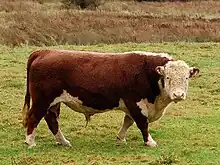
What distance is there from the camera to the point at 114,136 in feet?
→ 34.4

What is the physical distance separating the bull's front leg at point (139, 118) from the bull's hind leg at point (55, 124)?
42.9 inches

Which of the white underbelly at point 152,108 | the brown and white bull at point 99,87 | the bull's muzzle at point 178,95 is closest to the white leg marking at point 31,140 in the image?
the brown and white bull at point 99,87

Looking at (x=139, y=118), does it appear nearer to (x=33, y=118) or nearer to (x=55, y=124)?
(x=55, y=124)

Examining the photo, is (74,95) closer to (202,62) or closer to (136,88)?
(136,88)

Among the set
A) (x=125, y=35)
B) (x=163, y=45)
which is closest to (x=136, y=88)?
(x=163, y=45)

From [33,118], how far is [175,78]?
7.31ft

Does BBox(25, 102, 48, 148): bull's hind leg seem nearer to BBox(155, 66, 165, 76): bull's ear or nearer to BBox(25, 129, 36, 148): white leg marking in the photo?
BBox(25, 129, 36, 148): white leg marking

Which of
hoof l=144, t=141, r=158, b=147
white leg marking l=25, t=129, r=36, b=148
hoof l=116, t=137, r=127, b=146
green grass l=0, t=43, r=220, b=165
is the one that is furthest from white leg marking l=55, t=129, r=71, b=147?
hoof l=144, t=141, r=158, b=147

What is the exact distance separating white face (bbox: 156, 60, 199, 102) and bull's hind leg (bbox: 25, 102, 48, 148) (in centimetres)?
183

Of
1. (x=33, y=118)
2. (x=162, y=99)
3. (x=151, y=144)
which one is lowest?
(x=151, y=144)

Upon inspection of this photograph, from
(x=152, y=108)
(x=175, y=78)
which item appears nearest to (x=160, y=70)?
(x=175, y=78)

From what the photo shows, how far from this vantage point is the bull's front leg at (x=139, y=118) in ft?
31.2

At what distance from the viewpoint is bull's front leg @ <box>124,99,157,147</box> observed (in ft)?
31.2

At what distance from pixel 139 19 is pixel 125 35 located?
5161 mm
